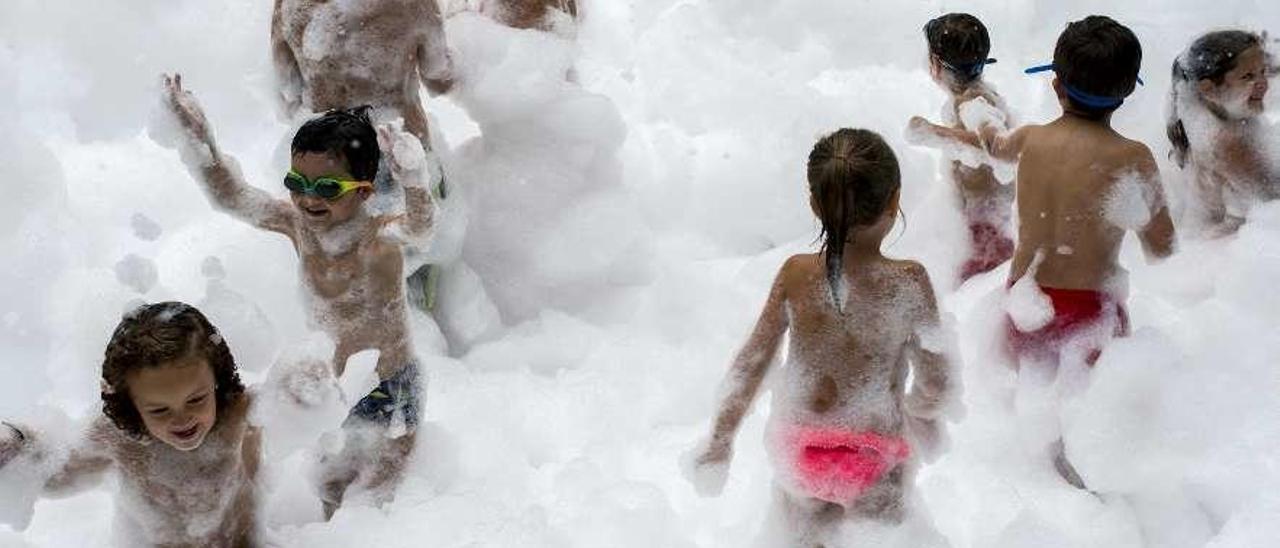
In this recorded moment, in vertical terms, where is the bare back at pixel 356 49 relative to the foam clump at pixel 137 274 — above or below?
above

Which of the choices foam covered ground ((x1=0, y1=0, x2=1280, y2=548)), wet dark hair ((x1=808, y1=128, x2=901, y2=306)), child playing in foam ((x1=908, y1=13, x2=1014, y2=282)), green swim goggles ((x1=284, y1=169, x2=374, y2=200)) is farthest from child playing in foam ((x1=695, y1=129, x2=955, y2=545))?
child playing in foam ((x1=908, y1=13, x2=1014, y2=282))

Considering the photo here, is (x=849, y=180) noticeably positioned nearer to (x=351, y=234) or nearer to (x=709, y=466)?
(x=709, y=466)

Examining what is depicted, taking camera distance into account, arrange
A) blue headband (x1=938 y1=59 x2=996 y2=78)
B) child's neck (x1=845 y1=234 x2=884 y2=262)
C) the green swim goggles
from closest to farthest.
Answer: child's neck (x1=845 y1=234 x2=884 y2=262) → the green swim goggles → blue headband (x1=938 y1=59 x2=996 y2=78)

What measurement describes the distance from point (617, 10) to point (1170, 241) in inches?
131

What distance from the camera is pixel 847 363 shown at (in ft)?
7.60

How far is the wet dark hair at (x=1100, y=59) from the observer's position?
8.94 feet

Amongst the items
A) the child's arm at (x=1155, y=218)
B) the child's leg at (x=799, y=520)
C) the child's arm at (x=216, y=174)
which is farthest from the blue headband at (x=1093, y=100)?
the child's arm at (x=216, y=174)

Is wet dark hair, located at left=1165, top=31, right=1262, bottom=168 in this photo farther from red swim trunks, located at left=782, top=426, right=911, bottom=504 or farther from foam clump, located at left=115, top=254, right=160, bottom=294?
foam clump, located at left=115, top=254, right=160, bottom=294

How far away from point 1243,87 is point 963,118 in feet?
2.36

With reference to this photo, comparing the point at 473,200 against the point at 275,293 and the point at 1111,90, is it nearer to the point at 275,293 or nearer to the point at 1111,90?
the point at 275,293

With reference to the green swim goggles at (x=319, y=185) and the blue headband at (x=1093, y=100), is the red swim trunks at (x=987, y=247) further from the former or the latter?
the green swim goggles at (x=319, y=185)

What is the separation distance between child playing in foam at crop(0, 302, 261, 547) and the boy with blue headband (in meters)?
1.89

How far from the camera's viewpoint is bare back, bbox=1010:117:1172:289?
2.77 metres

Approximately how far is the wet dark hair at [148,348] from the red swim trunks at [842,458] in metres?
1.15
